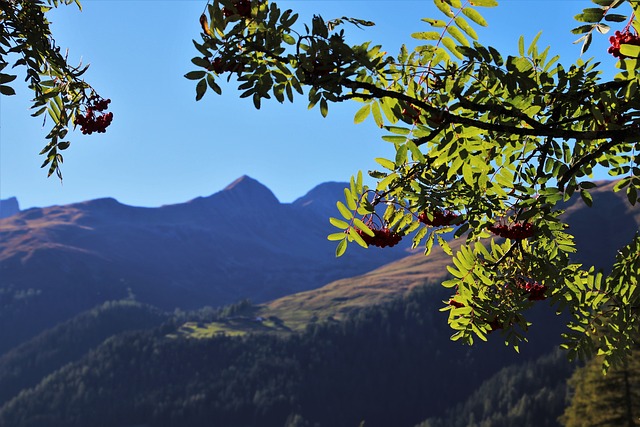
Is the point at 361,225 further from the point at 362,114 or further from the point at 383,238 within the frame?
the point at 362,114

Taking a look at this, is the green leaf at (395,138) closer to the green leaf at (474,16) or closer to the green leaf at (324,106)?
the green leaf at (324,106)

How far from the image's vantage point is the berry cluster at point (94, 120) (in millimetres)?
6754

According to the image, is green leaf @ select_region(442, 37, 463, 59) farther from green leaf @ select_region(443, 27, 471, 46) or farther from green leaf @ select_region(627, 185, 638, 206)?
green leaf @ select_region(627, 185, 638, 206)

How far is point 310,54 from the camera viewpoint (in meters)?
3.98

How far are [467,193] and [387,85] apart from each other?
4.25 ft

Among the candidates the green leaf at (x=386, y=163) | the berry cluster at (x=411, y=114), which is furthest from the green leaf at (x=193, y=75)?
the green leaf at (x=386, y=163)

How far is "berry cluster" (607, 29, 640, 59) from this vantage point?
4.08 m

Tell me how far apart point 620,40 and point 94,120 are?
5.40m

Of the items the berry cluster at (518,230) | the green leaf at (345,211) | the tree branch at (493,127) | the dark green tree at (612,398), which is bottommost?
the dark green tree at (612,398)

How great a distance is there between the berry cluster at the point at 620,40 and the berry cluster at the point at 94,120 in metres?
5.12

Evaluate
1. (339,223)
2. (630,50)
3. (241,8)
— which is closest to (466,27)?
(630,50)

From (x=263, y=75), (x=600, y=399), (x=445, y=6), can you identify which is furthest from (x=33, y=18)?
(x=600, y=399)

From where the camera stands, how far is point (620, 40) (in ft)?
13.9

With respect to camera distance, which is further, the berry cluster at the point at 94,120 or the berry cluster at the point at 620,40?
the berry cluster at the point at 94,120
